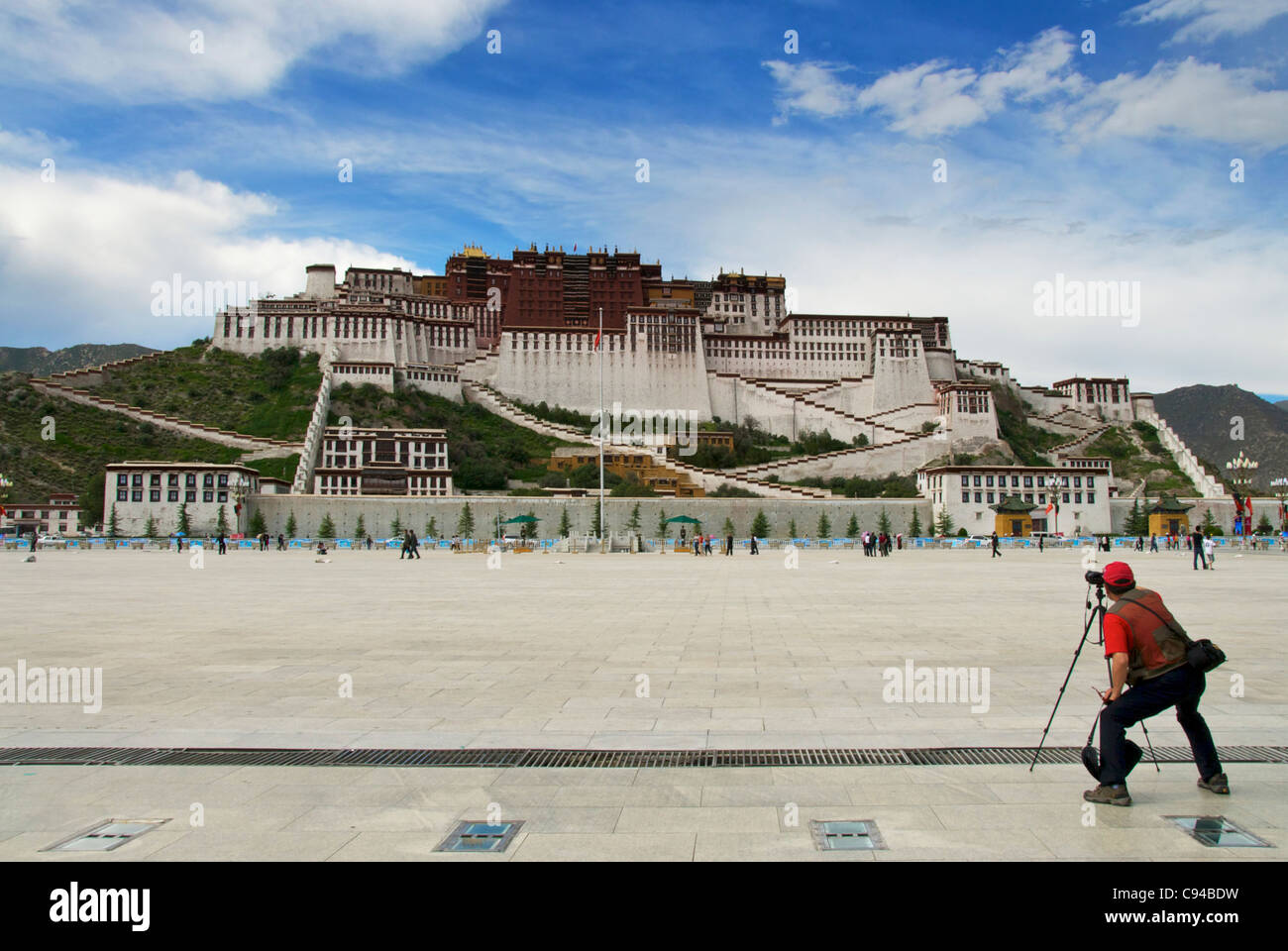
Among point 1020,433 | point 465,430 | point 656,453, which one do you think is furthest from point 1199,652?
point 1020,433

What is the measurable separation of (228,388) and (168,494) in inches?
1109

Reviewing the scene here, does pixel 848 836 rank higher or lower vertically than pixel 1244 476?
lower

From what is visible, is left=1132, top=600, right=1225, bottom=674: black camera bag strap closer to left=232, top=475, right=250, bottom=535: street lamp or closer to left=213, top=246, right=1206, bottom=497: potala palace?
left=232, top=475, right=250, bottom=535: street lamp

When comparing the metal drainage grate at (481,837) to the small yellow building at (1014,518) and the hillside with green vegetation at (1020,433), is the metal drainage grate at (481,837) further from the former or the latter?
the hillside with green vegetation at (1020,433)

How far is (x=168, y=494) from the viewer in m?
65.6

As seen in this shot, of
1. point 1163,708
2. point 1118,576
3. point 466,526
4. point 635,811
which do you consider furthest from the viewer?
point 466,526

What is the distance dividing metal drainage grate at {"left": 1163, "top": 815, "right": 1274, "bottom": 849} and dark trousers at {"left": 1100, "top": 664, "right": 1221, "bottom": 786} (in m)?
0.44

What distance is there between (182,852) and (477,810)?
4.45 feet

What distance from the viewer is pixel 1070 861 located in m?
3.89

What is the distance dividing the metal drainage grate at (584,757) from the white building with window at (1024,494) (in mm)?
66635

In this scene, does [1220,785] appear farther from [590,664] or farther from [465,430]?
[465,430]

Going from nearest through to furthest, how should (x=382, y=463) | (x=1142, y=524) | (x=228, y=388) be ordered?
(x=1142, y=524) → (x=382, y=463) → (x=228, y=388)

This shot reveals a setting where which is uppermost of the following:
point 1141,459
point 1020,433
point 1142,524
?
point 1020,433

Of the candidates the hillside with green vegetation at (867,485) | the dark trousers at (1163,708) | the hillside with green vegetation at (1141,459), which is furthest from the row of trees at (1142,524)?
the dark trousers at (1163,708)
